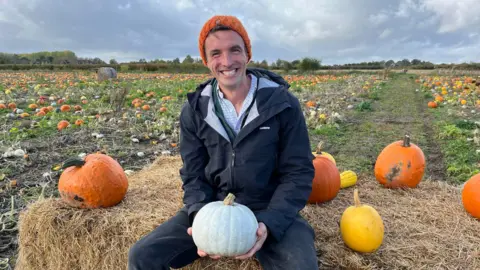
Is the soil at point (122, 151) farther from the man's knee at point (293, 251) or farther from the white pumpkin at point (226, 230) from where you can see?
the man's knee at point (293, 251)

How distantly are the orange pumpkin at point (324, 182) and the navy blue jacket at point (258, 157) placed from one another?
603 millimetres

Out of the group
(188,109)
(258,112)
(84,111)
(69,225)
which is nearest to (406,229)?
(258,112)

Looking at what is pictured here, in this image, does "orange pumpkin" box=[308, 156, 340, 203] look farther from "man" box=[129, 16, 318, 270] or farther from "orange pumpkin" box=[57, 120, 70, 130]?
"orange pumpkin" box=[57, 120, 70, 130]

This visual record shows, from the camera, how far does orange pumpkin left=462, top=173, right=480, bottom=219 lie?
119 inches

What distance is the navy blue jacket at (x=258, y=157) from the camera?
2.56m

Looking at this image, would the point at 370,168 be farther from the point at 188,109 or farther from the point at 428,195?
the point at 188,109

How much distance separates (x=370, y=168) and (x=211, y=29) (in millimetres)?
3826

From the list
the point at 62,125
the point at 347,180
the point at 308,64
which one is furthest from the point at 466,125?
the point at 308,64

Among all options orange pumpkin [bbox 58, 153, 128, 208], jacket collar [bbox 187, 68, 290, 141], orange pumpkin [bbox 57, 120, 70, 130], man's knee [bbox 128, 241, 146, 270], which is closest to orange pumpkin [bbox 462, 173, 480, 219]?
jacket collar [bbox 187, 68, 290, 141]

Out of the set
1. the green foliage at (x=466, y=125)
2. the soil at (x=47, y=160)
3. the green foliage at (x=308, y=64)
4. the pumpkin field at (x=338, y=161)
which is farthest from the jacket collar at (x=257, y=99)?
the green foliage at (x=308, y=64)

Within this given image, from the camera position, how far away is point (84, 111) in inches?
396

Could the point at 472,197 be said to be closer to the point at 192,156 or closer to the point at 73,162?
the point at 192,156

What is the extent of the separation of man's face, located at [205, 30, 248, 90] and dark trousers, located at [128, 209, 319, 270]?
1138 mm

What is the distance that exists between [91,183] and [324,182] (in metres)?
2.09
